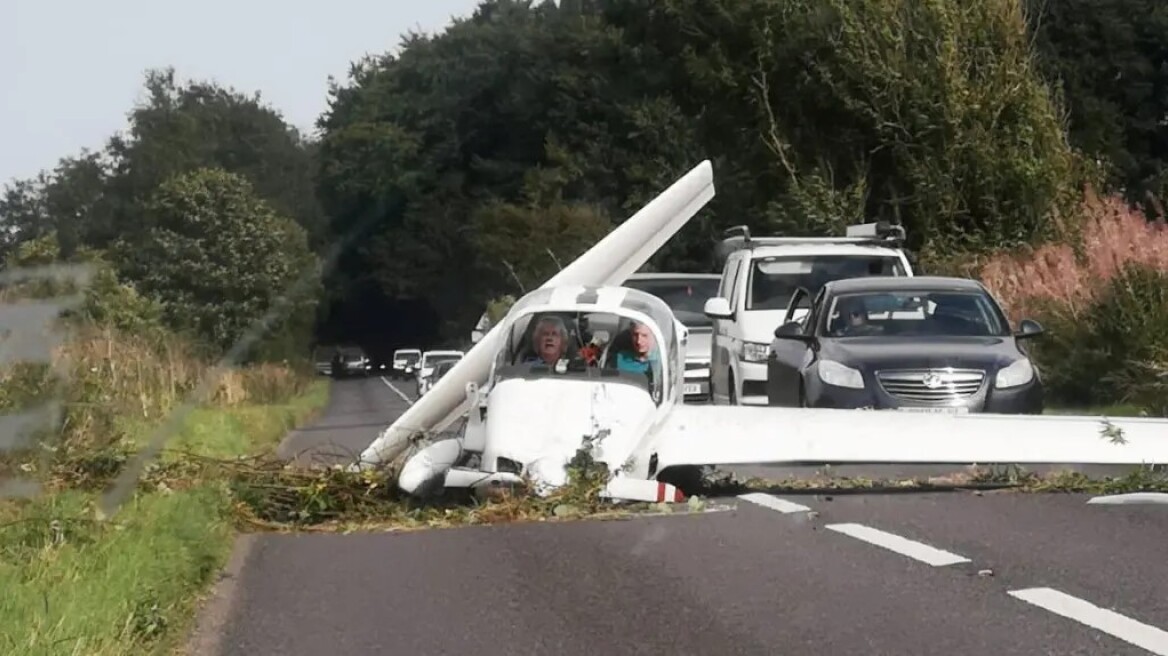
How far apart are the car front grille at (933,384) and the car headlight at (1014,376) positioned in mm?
144

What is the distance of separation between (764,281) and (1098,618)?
12.7 metres

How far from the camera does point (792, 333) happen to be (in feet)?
54.7

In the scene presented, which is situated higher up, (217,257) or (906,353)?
(217,257)

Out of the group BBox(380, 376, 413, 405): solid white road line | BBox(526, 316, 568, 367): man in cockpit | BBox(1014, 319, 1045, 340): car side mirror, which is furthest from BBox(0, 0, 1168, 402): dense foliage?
BBox(1014, 319, 1045, 340): car side mirror

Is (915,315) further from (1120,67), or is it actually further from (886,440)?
(1120,67)

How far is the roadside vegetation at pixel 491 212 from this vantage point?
1210 centimetres

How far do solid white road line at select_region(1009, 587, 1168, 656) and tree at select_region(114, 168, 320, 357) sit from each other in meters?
23.4

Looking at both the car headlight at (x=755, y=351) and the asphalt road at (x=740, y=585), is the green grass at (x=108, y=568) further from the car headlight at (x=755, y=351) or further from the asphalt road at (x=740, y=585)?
the car headlight at (x=755, y=351)

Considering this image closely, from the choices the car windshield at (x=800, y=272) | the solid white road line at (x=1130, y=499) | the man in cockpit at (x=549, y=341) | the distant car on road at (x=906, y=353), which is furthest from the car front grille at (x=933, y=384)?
the car windshield at (x=800, y=272)

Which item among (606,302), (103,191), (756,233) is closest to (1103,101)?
(756,233)

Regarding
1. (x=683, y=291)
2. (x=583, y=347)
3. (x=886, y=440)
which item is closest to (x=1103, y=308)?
(x=683, y=291)

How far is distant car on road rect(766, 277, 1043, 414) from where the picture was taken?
49.2ft

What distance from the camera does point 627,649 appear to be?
7551 mm

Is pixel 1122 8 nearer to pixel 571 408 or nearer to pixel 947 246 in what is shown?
pixel 947 246
